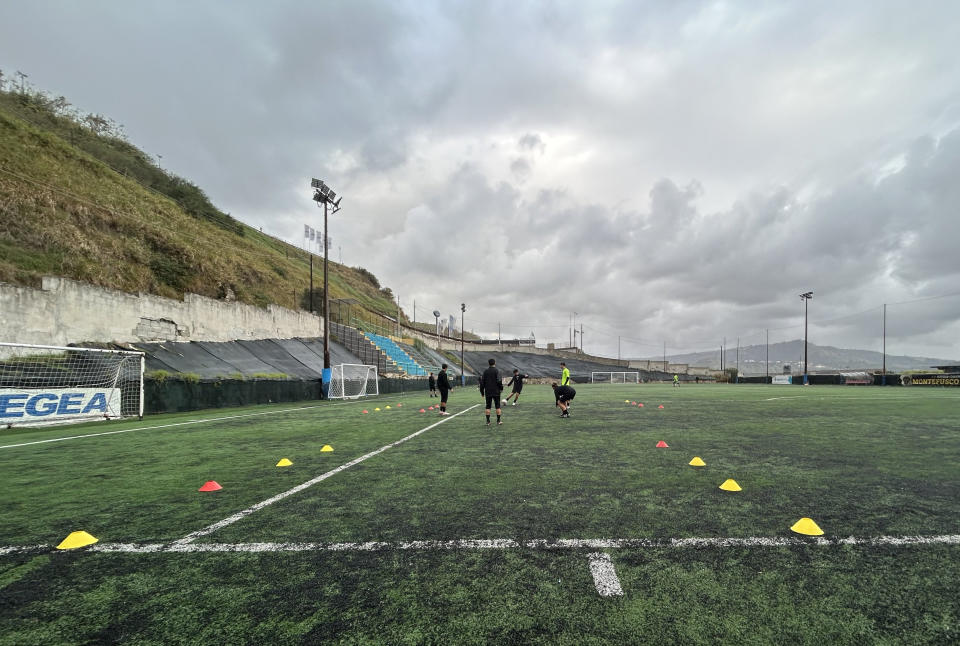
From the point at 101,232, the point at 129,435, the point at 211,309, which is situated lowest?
the point at 129,435

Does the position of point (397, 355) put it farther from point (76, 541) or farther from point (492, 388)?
point (76, 541)

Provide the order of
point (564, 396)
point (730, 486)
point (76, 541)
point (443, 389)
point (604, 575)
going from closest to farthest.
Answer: point (604, 575), point (76, 541), point (730, 486), point (564, 396), point (443, 389)

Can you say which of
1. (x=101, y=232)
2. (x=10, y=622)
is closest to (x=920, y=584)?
(x=10, y=622)

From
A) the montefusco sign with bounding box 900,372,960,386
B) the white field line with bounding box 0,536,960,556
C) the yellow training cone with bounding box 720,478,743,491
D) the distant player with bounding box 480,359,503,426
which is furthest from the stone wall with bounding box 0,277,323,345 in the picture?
the montefusco sign with bounding box 900,372,960,386

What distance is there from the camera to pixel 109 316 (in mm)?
19359

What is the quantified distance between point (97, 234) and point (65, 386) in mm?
14455

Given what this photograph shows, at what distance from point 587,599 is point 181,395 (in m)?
17.5

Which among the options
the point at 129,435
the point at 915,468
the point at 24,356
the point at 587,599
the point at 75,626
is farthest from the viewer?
the point at 24,356

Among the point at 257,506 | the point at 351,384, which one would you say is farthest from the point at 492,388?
the point at 351,384

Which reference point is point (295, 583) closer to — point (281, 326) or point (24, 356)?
point (24, 356)

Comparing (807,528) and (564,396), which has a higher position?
(807,528)

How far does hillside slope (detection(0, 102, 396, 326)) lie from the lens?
19.7 meters

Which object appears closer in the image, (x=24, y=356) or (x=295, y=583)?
(x=295, y=583)

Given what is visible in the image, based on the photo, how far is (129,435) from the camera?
9.78 metres
